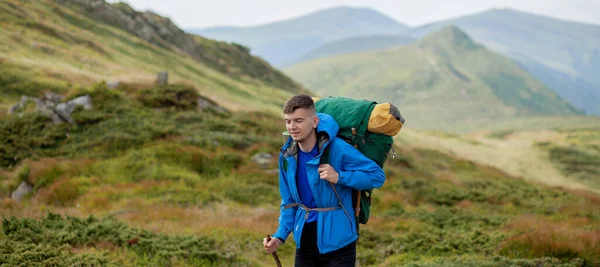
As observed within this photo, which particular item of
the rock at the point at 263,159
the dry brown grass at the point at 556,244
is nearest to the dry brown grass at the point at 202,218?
the dry brown grass at the point at 556,244

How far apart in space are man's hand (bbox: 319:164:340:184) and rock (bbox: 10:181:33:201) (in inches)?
509

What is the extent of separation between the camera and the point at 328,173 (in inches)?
164

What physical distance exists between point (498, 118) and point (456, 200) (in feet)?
595

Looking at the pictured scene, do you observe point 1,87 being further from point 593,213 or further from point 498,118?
point 498,118

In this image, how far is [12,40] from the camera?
3825cm

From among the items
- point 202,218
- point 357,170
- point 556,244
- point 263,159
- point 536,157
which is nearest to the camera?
point 357,170

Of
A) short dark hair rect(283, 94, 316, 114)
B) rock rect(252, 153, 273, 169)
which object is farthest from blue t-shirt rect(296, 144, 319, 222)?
rock rect(252, 153, 273, 169)

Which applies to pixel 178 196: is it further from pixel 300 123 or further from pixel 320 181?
pixel 300 123

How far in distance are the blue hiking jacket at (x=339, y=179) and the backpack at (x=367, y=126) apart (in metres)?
0.17

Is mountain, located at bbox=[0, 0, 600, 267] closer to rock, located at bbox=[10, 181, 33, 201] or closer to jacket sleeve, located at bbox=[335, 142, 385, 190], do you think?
rock, located at bbox=[10, 181, 33, 201]

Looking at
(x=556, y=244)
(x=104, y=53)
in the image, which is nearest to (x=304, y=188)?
(x=556, y=244)

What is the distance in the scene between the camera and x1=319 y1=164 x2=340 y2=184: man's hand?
13.6 ft

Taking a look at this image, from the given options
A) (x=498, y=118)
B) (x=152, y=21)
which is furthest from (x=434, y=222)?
(x=498, y=118)

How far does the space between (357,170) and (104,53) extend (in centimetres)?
4591
